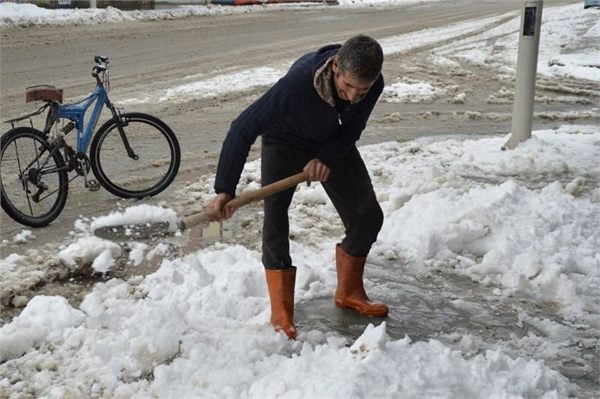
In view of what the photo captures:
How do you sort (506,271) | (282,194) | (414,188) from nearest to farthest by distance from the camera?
(282,194)
(506,271)
(414,188)

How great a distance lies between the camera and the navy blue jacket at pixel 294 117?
3.57 meters

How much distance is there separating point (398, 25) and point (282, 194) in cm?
1906

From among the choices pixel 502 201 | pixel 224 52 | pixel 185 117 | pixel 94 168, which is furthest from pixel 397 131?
pixel 224 52

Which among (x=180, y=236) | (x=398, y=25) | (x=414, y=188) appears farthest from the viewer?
(x=398, y=25)

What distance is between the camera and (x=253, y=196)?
3670mm

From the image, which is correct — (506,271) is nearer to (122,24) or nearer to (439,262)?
(439,262)

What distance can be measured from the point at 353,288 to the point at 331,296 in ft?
0.84

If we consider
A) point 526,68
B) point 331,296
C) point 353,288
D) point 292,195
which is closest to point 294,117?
point 292,195

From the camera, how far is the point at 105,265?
5.02m

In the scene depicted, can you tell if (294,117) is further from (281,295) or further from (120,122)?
(120,122)

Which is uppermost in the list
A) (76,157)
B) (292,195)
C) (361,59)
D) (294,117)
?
(361,59)

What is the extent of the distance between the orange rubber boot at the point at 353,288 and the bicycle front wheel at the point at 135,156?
9.03 ft

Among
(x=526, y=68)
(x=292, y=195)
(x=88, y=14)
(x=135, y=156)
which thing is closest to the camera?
(x=292, y=195)

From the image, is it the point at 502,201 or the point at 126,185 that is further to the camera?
the point at 126,185
